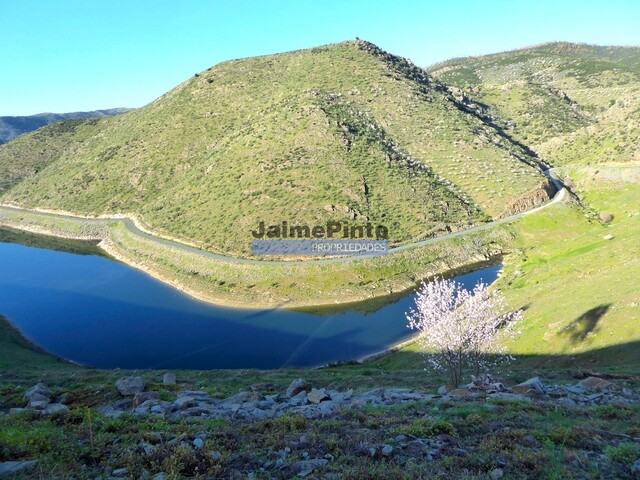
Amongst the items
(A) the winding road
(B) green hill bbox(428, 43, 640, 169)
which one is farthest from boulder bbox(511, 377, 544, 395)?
(B) green hill bbox(428, 43, 640, 169)

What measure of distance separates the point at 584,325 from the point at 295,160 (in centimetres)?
7278

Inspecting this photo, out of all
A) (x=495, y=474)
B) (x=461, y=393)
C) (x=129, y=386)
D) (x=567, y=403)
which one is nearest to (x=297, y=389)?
(x=461, y=393)

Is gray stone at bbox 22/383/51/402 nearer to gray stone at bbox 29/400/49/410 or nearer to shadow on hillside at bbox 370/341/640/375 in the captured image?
gray stone at bbox 29/400/49/410

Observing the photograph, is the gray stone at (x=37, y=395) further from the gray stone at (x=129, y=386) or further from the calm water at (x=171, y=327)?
the calm water at (x=171, y=327)

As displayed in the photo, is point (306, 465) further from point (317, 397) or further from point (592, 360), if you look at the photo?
point (592, 360)

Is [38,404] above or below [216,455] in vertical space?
below

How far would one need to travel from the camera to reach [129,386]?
17.6 meters

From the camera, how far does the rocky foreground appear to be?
8.66 meters

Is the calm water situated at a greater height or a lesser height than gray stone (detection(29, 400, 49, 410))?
lesser

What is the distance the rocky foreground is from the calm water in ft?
115

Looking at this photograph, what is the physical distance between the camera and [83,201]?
405 feet

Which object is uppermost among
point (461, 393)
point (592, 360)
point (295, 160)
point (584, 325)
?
point (295, 160)

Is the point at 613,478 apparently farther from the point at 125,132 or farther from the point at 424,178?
the point at 125,132

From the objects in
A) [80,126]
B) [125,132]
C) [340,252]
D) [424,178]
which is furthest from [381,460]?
[80,126]
